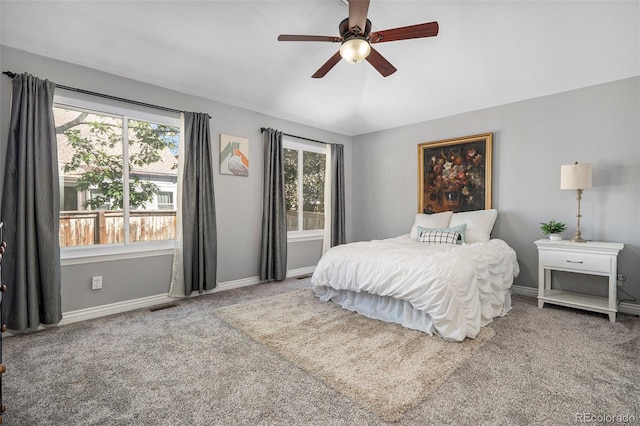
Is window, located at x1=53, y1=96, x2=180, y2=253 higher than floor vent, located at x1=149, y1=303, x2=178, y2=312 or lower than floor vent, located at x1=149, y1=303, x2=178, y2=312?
higher

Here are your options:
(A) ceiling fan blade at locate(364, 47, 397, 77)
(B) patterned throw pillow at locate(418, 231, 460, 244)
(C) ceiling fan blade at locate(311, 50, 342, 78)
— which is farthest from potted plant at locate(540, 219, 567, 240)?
(C) ceiling fan blade at locate(311, 50, 342, 78)

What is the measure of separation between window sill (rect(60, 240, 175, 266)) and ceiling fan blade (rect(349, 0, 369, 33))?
9.87 feet

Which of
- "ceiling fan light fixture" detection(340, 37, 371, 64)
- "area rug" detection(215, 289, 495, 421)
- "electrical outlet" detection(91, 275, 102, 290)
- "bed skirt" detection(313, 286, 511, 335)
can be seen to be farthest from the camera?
"electrical outlet" detection(91, 275, 102, 290)

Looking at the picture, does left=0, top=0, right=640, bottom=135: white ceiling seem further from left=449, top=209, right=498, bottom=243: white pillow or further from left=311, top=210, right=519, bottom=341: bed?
left=311, top=210, right=519, bottom=341: bed

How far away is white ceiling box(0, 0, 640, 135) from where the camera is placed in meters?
2.74

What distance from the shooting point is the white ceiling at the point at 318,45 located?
108 inches

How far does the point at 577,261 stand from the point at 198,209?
408 cm

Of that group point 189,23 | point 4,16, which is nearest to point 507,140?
point 189,23

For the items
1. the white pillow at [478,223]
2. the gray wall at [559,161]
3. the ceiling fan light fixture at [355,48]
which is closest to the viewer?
the ceiling fan light fixture at [355,48]

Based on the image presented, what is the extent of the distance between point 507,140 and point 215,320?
4108 millimetres

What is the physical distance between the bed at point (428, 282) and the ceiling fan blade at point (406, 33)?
1.78 m

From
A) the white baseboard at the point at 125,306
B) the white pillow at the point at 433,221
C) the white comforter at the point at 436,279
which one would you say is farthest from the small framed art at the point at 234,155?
the white pillow at the point at 433,221

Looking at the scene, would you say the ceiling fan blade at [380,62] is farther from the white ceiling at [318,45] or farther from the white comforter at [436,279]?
the white comforter at [436,279]

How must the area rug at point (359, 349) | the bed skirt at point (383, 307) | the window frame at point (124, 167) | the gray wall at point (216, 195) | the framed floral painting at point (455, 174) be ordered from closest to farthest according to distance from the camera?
the area rug at point (359, 349)
the bed skirt at point (383, 307)
the gray wall at point (216, 195)
the window frame at point (124, 167)
the framed floral painting at point (455, 174)
